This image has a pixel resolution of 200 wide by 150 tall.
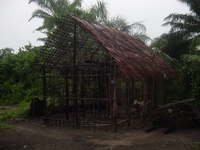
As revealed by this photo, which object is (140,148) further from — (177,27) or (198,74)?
(177,27)

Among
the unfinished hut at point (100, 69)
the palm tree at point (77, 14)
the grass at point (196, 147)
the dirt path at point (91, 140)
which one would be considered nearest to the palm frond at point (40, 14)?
the palm tree at point (77, 14)

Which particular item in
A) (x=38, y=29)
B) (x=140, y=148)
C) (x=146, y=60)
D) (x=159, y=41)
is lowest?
(x=140, y=148)

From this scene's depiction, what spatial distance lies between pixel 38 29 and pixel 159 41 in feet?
33.8

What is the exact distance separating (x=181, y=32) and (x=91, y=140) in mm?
14104

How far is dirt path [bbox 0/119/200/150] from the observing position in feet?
20.7

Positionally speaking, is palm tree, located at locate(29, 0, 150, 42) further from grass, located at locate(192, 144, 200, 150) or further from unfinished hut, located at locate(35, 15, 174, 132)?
grass, located at locate(192, 144, 200, 150)

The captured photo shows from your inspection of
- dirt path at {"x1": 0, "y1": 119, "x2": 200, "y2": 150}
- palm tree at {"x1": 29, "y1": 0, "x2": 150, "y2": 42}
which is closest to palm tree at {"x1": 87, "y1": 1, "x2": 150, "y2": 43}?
palm tree at {"x1": 29, "y1": 0, "x2": 150, "y2": 42}

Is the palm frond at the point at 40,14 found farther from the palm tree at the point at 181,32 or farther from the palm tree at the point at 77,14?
the palm tree at the point at 181,32

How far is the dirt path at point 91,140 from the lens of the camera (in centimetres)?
632

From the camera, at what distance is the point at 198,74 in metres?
8.91

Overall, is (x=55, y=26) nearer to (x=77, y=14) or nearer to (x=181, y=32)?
(x=77, y=14)

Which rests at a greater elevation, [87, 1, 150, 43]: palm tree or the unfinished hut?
[87, 1, 150, 43]: palm tree

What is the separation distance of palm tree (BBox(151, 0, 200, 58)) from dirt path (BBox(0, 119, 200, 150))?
11.8 meters

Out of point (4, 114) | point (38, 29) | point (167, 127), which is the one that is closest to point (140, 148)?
point (167, 127)
